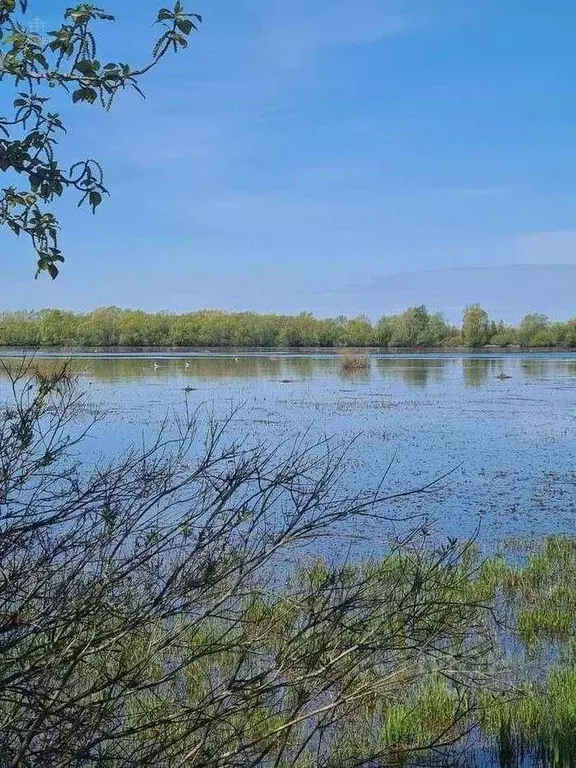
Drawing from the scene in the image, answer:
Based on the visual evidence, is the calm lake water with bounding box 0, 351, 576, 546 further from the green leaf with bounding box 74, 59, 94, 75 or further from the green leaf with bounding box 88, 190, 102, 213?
the green leaf with bounding box 74, 59, 94, 75

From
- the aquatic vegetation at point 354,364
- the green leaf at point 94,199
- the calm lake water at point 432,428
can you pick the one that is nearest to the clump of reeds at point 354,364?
the aquatic vegetation at point 354,364

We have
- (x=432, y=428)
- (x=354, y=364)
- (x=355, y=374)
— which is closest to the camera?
(x=432, y=428)

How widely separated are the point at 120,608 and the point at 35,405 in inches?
37.7

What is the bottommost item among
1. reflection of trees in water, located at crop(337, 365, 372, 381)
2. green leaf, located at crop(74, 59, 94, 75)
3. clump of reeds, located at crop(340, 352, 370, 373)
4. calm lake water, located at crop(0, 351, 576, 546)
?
calm lake water, located at crop(0, 351, 576, 546)

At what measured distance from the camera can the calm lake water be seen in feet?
44.3

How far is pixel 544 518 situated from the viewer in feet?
41.9

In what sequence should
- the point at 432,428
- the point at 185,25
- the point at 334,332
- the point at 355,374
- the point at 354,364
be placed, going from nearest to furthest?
the point at 185,25 < the point at 432,428 < the point at 355,374 < the point at 354,364 < the point at 334,332

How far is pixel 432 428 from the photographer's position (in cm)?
2355

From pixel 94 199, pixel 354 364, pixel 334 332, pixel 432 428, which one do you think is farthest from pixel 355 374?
pixel 334 332

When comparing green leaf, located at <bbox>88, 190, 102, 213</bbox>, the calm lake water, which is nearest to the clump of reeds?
the calm lake water

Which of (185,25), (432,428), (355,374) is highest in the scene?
(185,25)

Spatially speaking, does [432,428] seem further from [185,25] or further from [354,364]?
[354,364]

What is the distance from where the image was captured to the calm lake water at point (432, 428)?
13.5 meters

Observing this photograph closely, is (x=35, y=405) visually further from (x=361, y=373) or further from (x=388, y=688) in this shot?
(x=361, y=373)
